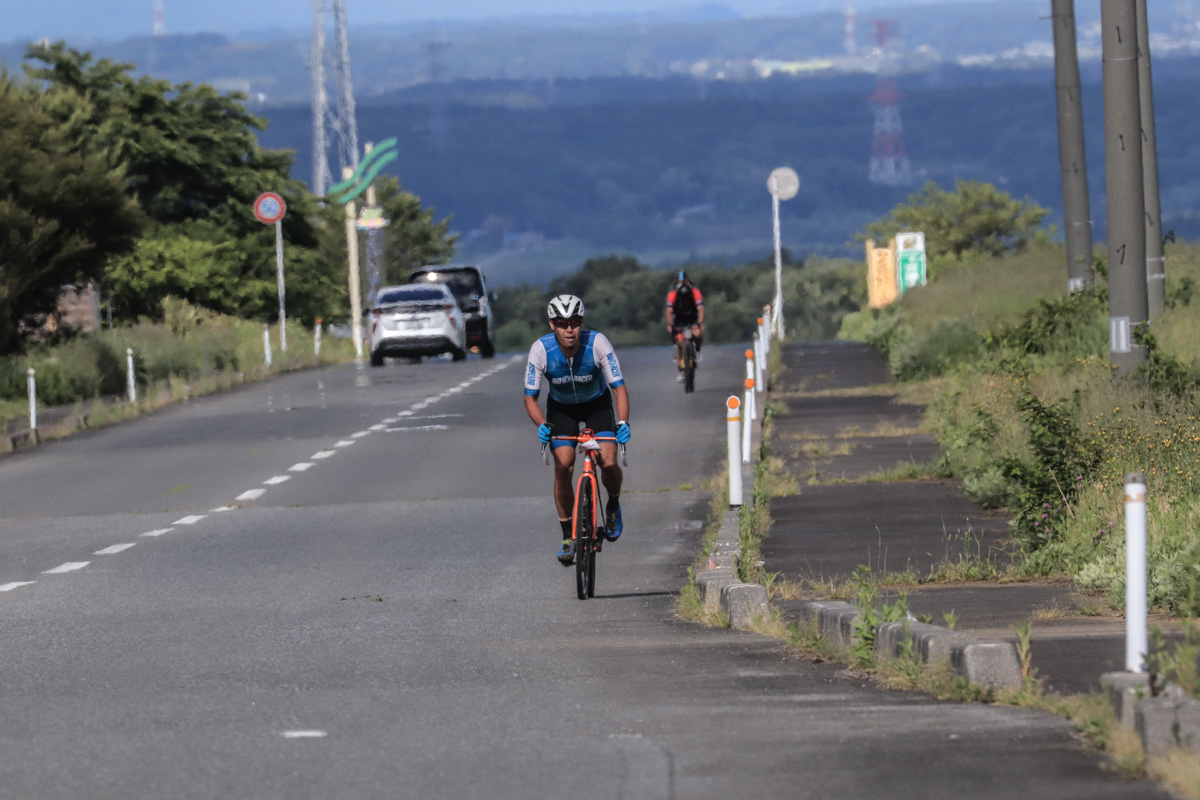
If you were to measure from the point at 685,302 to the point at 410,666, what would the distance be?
2125 centimetres

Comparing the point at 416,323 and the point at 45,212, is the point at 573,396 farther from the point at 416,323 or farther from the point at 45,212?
the point at 416,323

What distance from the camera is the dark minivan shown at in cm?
4838

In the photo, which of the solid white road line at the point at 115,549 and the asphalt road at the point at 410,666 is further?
the solid white road line at the point at 115,549

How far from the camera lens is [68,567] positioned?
49.1ft

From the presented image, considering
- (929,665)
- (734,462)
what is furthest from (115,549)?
(929,665)

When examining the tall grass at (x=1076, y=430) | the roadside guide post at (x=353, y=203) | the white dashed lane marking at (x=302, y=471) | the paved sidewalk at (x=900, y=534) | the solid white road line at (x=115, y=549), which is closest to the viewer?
the paved sidewalk at (x=900, y=534)

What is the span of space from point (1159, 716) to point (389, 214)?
10318cm

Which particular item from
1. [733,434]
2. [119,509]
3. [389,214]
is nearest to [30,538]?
[119,509]

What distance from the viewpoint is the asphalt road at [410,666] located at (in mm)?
6746

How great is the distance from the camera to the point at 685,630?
10938 mm

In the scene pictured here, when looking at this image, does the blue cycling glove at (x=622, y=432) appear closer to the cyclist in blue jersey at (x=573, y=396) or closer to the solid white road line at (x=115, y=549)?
the cyclist in blue jersey at (x=573, y=396)

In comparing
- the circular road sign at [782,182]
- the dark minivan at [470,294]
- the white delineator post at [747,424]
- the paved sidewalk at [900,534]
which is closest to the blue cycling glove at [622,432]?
the paved sidewalk at [900,534]

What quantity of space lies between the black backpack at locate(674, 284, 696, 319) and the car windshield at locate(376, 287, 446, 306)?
40.7 ft

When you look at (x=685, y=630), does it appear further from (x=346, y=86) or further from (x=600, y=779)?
(x=346, y=86)
